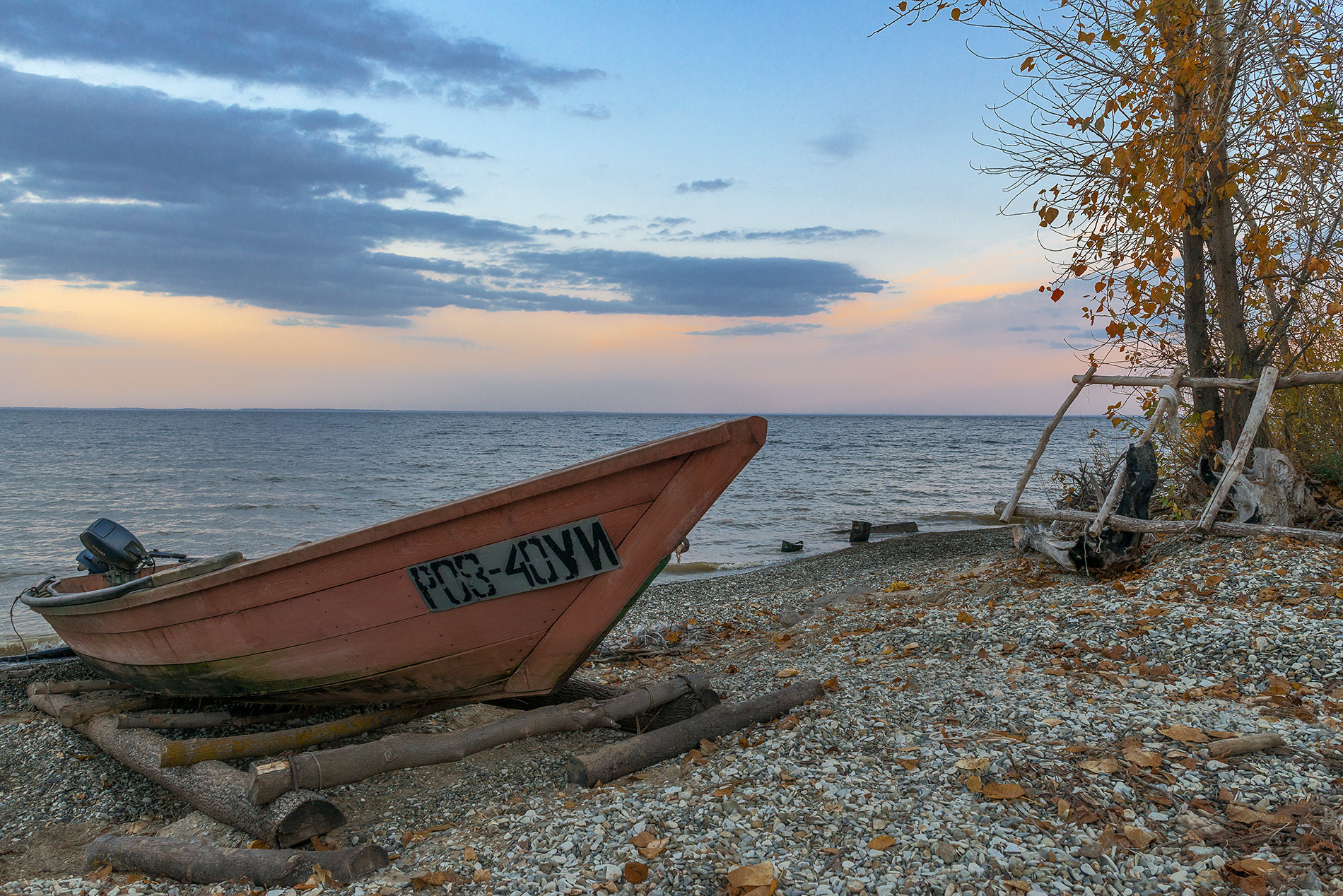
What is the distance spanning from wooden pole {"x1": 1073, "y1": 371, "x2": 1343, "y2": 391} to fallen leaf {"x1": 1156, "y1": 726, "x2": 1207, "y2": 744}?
5075 millimetres

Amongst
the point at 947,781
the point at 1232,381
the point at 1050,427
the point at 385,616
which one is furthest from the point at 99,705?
the point at 1232,381

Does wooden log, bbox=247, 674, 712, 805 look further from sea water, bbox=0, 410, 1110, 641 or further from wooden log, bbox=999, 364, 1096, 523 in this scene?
sea water, bbox=0, 410, 1110, 641

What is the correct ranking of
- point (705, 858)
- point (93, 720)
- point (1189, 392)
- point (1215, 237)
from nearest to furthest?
point (705, 858) < point (93, 720) < point (1215, 237) < point (1189, 392)

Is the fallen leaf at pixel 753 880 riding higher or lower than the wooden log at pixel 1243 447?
lower

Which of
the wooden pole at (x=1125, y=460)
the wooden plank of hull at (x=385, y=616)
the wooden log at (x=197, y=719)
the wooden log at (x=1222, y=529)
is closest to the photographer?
the wooden plank of hull at (x=385, y=616)

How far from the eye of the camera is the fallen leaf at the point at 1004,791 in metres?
3.26

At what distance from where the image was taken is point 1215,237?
8.73 m

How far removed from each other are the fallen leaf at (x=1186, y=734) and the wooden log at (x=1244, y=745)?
124 mm

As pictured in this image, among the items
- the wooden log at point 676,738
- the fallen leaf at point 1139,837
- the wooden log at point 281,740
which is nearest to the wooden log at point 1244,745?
the fallen leaf at point 1139,837

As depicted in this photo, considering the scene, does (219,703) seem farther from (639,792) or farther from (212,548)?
(212,548)

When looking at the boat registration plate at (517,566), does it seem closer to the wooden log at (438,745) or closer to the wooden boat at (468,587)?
the wooden boat at (468,587)

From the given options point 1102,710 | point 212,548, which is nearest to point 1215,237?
point 1102,710

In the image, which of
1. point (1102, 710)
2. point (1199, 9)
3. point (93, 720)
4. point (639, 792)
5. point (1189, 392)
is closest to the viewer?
point (639, 792)

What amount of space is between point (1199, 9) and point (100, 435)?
9341 cm
